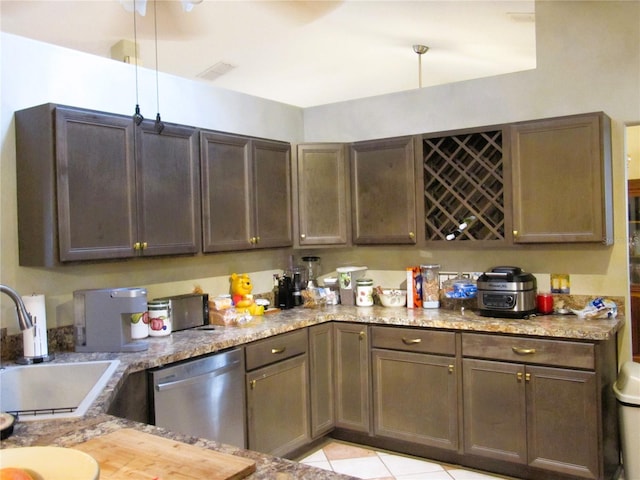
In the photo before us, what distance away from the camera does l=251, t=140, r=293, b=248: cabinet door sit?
3.71 metres

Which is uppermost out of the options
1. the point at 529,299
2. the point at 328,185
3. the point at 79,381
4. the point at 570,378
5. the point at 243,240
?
the point at 328,185

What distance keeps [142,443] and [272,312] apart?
2.36 meters

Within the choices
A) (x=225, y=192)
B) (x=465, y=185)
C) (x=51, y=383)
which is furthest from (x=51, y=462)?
(x=465, y=185)

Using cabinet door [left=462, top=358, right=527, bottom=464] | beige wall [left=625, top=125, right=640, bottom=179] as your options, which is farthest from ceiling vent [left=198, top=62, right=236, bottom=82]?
beige wall [left=625, top=125, right=640, bottom=179]

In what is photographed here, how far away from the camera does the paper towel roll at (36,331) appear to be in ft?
8.26

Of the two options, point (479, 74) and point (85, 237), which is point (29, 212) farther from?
point (479, 74)

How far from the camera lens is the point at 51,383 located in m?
2.39

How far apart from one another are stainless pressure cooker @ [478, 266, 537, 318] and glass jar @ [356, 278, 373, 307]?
2.88ft

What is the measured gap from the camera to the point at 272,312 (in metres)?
3.81

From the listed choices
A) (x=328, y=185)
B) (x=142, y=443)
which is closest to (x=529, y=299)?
(x=328, y=185)

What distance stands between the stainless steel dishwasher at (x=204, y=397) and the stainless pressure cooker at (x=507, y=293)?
5.07ft

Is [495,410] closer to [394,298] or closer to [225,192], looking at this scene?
[394,298]

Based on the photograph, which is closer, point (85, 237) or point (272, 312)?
point (85, 237)

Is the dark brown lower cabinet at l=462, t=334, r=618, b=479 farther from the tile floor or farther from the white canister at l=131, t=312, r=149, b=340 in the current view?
the white canister at l=131, t=312, r=149, b=340
